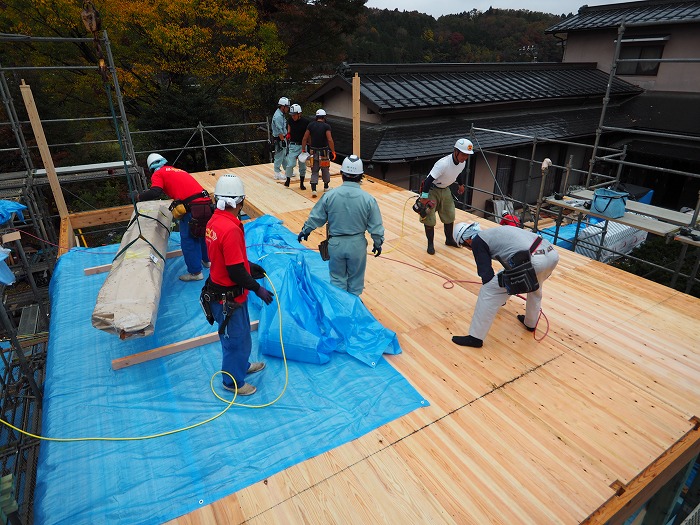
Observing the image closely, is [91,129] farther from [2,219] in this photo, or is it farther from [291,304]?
[291,304]

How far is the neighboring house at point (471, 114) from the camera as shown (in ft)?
36.2

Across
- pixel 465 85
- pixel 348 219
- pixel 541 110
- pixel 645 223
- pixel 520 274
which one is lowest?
pixel 645 223

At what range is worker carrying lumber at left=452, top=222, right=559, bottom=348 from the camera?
12.5 ft

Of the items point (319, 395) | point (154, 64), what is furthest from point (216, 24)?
point (319, 395)

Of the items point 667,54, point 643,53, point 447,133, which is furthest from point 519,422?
point 643,53

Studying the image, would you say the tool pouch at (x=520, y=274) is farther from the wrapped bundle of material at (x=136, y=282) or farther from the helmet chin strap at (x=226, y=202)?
the wrapped bundle of material at (x=136, y=282)

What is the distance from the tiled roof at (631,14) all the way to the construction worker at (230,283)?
52.1 feet

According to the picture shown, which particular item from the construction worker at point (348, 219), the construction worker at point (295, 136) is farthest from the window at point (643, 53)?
the construction worker at point (348, 219)

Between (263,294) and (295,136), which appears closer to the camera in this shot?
(263,294)

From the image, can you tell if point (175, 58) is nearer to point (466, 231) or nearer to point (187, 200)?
point (187, 200)

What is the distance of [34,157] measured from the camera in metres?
13.2

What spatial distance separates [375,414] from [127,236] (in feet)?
12.8

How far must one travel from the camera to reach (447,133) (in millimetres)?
11664

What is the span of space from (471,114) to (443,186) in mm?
8160
